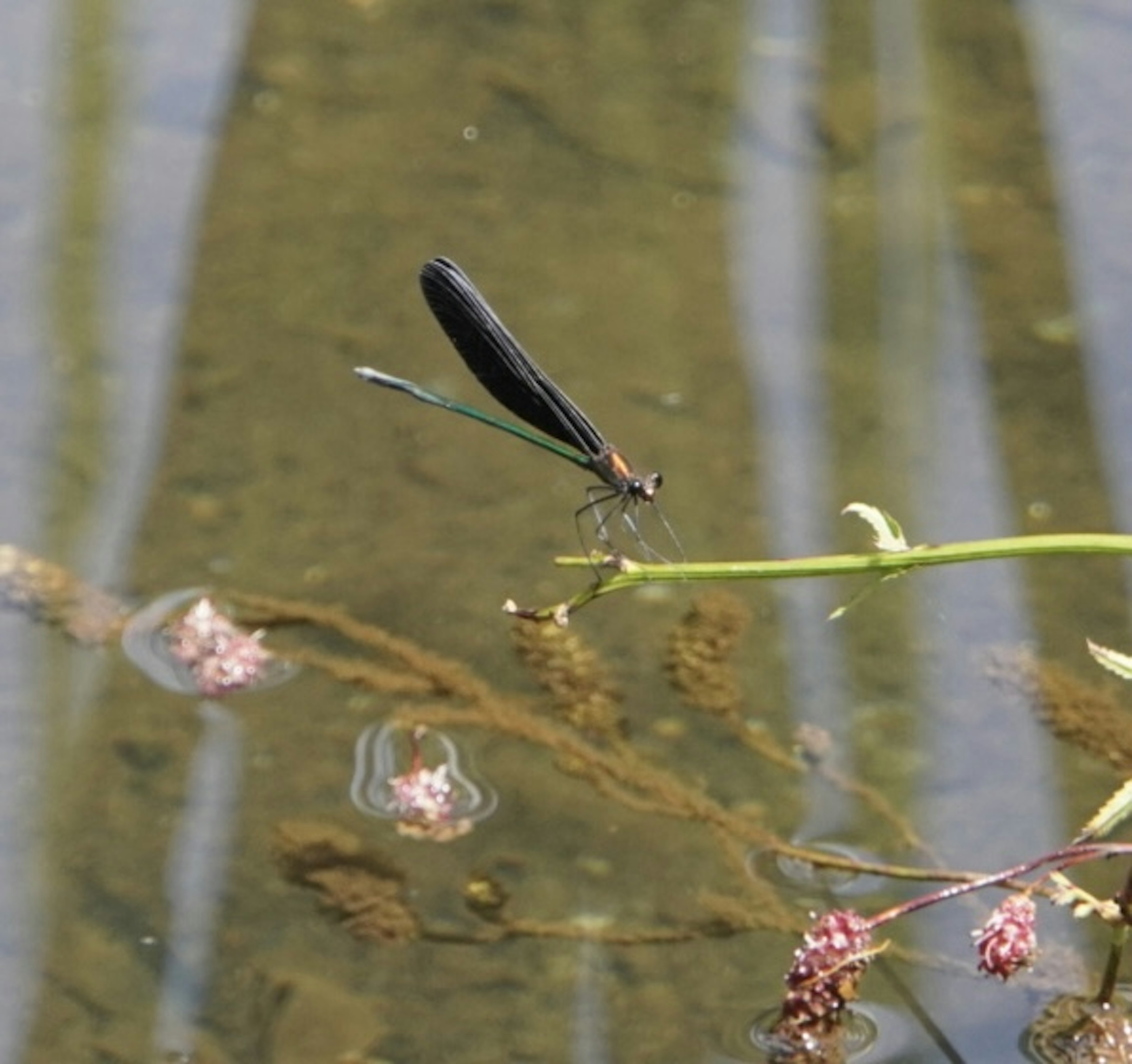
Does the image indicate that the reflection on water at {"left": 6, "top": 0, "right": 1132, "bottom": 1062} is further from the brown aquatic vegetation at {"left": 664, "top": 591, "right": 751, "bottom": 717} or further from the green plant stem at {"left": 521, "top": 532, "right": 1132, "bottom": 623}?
the green plant stem at {"left": 521, "top": 532, "right": 1132, "bottom": 623}

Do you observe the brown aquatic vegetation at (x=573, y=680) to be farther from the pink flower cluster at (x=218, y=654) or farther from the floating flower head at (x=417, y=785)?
the pink flower cluster at (x=218, y=654)

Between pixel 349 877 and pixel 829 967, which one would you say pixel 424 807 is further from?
pixel 829 967

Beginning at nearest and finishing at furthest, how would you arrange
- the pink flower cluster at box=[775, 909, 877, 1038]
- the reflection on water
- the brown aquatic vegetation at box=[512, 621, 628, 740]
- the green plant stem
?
the green plant stem < the pink flower cluster at box=[775, 909, 877, 1038] < the reflection on water < the brown aquatic vegetation at box=[512, 621, 628, 740]

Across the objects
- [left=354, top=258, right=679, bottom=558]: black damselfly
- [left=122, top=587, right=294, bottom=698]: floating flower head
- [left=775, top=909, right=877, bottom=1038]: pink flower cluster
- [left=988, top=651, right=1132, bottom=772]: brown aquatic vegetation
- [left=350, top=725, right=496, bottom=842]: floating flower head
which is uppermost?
[left=354, top=258, right=679, bottom=558]: black damselfly

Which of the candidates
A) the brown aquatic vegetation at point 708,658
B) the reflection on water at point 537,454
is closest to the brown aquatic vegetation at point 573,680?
the reflection on water at point 537,454

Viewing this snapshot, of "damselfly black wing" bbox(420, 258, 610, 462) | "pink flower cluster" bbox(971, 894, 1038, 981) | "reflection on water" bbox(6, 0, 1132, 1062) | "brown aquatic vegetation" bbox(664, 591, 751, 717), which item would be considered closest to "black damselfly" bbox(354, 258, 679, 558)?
"damselfly black wing" bbox(420, 258, 610, 462)

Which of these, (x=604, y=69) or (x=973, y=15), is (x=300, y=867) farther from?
(x=973, y=15)

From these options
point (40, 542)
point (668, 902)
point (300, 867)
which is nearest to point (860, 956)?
point (668, 902)

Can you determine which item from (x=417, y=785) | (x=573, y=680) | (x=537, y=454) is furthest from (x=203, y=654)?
(x=537, y=454)
